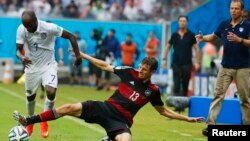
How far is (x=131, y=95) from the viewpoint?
11.9 m

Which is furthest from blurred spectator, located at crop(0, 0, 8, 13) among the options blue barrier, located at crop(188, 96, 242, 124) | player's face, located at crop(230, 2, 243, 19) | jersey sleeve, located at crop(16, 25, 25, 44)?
player's face, located at crop(230, 2, 243, 19)

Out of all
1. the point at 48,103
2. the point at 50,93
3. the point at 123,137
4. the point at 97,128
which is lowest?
the point at 97,128

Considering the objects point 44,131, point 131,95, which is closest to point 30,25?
point 44,131

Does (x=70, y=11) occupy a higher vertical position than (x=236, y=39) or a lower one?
lower

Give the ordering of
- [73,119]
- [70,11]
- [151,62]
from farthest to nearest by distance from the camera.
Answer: [70,11] → [73,119] → [151,62]

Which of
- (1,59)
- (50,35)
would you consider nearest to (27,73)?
(50,35)

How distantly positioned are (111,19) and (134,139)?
18023 millimetres

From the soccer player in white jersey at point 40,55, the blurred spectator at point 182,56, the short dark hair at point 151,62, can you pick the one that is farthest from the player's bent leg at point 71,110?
the blurred spectator at point 182,56

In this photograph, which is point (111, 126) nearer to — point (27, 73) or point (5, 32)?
point (27, 73)

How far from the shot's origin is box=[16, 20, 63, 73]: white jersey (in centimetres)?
1411

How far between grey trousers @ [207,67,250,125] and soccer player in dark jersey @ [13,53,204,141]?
2.79 metres

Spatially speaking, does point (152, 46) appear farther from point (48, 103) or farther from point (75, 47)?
point (75, 47)

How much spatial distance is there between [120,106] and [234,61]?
3.38m

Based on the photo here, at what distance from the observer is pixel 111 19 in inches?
1255
